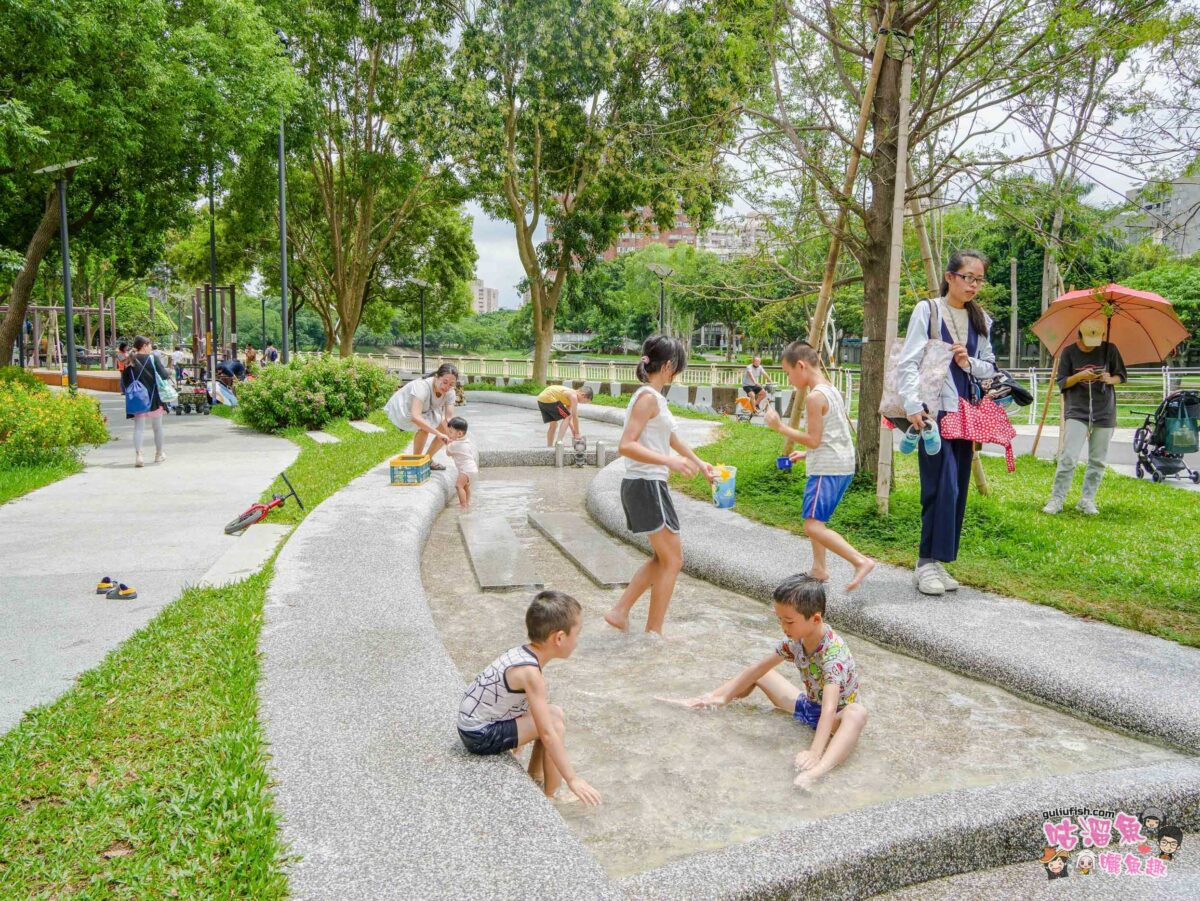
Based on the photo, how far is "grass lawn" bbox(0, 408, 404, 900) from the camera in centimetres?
259

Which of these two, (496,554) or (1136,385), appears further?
(1136,385)

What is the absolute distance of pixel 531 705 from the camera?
3.28 meters

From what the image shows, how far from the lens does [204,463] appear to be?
12477 mm

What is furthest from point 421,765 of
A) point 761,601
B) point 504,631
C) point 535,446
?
point 535,446

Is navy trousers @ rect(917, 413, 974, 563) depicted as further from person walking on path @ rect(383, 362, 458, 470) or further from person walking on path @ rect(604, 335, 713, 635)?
person walking on path @ rect(383, 362, 458, 470)

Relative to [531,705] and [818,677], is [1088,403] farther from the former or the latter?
[531,705]

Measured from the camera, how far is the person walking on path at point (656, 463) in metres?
5.02

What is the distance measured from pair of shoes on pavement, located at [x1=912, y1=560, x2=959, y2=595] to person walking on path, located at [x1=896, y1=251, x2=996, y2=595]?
5.2 inches

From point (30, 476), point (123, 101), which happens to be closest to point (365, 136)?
point (123, 101)

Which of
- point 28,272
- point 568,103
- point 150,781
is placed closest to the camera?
point 150,781

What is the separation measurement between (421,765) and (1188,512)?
26.6ft

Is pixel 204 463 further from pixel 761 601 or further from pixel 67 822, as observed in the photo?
pixel 67 822

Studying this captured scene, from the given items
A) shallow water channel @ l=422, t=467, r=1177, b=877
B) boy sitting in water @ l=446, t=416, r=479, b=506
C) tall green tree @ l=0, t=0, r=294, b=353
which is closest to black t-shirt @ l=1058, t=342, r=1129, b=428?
shallow water channel @ l=422, t=467, r=1177, b=877

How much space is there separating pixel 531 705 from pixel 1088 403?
6961 mm
